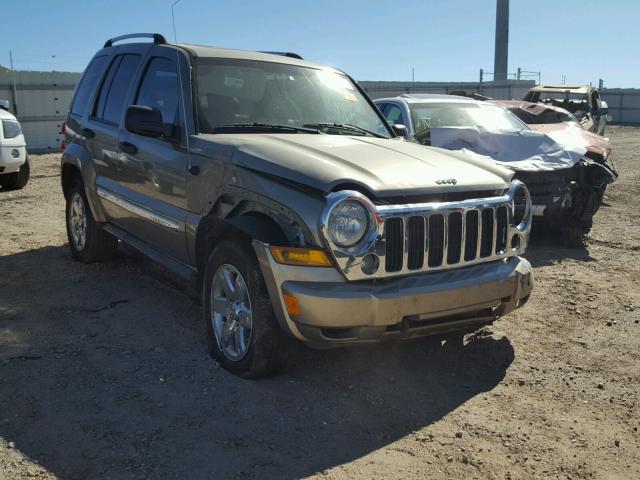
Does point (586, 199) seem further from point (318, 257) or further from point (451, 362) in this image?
point (318, 257)

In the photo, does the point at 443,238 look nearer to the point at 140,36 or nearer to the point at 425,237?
the point at 425,237

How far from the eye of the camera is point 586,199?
7578 mm

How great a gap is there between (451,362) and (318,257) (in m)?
1.37

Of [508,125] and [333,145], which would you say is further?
[508,125]

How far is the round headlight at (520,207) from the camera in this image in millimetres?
4328

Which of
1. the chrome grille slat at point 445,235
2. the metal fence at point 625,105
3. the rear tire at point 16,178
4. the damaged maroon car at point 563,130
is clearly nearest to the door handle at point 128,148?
the chrome grille slat at point 445,235

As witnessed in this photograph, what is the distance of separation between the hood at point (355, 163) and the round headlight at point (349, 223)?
0.12m

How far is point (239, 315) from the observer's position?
4.02 metres

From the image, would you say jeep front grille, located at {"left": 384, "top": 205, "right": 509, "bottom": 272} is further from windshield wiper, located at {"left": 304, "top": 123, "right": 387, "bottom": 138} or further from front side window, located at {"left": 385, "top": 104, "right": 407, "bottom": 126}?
front side window, located at {"left": 385, "top": 104, "right": 407, "bottom": 126}

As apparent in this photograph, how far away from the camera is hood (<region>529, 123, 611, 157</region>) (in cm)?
803

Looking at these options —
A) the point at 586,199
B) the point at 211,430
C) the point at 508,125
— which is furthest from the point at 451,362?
the point at 508,125

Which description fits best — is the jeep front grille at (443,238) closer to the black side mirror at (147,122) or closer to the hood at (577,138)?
the black side mirror at (147,122)

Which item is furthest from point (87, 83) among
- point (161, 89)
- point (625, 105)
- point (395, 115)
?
point (625, 105)

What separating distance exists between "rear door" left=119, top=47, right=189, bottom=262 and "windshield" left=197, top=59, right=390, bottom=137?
225 mm
